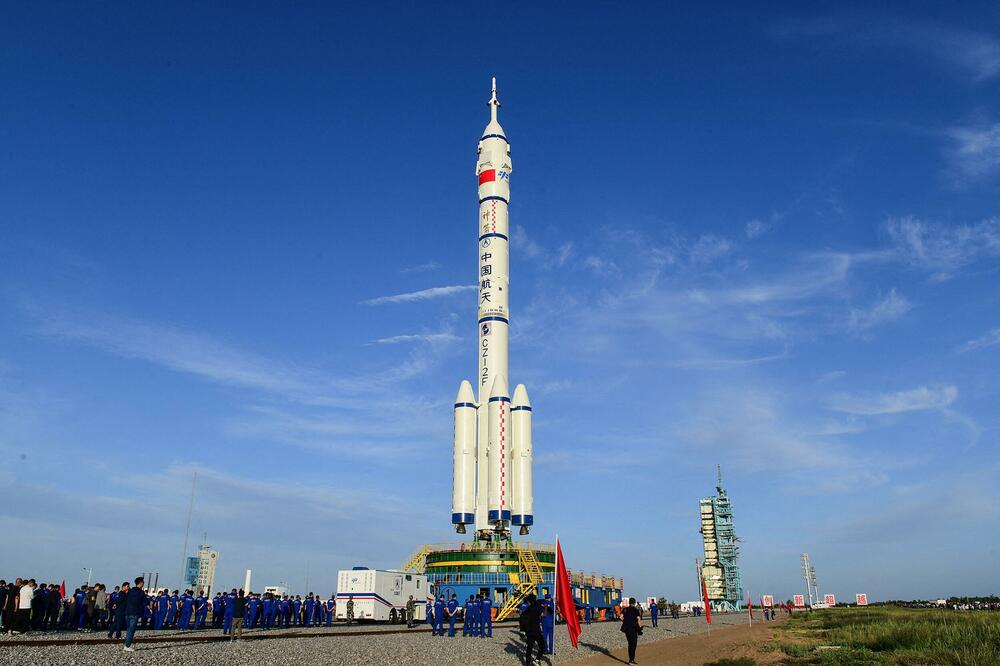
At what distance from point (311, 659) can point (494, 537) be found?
1284 inches

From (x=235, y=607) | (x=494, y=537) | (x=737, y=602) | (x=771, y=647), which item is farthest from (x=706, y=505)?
(x=235, y=607)

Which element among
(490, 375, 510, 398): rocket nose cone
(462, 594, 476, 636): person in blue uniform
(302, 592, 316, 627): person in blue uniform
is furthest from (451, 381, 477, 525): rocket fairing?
(462, 594, 476, 636): person in blue uniform

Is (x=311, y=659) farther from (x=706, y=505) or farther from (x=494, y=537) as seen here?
(x=706, y=505)

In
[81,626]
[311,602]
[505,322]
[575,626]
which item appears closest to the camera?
[575,626]

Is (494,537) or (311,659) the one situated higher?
(494,537)

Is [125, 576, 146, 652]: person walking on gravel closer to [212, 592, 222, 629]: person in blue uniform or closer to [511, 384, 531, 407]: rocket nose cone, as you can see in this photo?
[212, 592, 222, 629]: person in blue uniform

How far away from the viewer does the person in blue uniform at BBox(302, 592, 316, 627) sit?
112ft

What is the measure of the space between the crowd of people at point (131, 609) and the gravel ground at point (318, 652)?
1.21m

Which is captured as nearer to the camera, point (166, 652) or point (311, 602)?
point (166, 652)

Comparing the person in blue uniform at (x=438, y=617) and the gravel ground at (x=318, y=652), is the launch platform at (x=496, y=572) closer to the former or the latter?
the person in blue uniform at (x=438, y=617)

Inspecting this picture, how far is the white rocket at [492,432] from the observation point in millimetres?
49188

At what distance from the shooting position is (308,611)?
119 feet

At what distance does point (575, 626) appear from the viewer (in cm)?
1948

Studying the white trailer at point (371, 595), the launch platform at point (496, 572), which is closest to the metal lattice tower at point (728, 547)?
the launch platform at point (496, 572)
